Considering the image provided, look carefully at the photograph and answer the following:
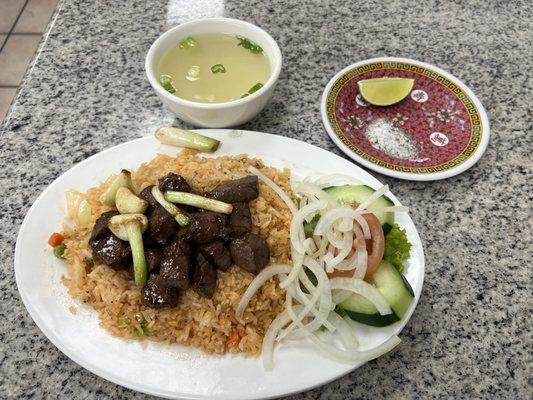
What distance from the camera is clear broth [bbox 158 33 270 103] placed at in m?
2.12

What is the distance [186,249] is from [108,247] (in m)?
0.27

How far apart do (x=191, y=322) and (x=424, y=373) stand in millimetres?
864

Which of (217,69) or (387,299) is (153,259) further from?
(217,69)

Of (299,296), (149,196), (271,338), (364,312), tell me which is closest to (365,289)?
(364,312)

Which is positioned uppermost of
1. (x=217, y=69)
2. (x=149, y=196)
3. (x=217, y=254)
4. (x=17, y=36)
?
(x=217, y=69)

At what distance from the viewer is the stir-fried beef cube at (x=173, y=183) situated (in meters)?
1.68

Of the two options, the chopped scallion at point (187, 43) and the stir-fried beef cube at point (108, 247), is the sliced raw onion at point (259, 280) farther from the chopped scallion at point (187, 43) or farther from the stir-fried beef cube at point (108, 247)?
the chopped scallion at point (187, 43)

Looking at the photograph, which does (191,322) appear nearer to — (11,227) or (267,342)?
(267,342)

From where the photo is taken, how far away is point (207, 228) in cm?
158

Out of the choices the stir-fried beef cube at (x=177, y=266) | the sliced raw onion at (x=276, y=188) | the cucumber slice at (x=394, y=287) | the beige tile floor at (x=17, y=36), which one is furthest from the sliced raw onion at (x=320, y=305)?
the beige tile floor at (x=17, y=36)

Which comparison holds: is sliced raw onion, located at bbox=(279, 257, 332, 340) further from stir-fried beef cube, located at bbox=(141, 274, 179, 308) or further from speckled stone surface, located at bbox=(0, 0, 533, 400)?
stir-fried beef cube, located at bbox=(141, 274, 179, 308)

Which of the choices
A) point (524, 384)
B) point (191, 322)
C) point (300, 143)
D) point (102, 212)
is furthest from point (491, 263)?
point (102, 212)

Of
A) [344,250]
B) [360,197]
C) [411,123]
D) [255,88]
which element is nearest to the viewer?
[344,250]

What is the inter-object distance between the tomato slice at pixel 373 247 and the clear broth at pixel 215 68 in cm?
87
